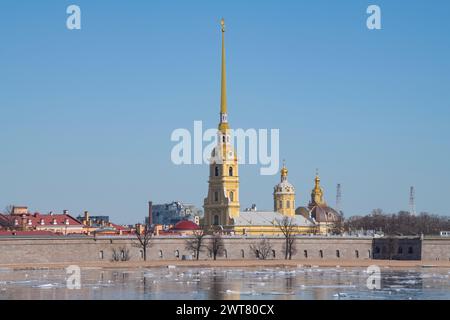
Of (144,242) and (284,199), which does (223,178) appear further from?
(144,242)

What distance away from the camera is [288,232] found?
5074 inches

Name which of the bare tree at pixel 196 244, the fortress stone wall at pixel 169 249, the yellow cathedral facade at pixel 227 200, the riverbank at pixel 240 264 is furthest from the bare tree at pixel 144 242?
the yellow cathedral facade at pixel 227 200

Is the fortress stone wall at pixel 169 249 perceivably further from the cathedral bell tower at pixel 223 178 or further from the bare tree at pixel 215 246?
the cathedral bell tower at pixel 223 178

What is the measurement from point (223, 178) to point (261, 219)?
6.32 meters

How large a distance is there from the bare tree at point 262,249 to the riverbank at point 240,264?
5.25 metres

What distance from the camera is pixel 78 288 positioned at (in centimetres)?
7375

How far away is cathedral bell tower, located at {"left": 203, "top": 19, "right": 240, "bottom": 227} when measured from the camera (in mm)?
139500

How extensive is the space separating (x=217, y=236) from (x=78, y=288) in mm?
51479

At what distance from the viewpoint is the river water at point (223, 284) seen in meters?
69.0

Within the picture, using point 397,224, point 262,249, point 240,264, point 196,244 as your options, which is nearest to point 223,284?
point 240,264

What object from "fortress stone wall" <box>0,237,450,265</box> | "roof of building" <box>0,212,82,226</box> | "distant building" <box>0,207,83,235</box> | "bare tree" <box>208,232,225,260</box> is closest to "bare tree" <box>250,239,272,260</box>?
"fortress stone wall" <box>0,237,450,265</box>

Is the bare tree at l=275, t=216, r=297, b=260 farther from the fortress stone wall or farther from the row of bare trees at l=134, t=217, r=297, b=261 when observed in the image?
the fortress stone wall

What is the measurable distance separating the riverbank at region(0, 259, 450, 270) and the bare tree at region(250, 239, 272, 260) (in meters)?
5.25
